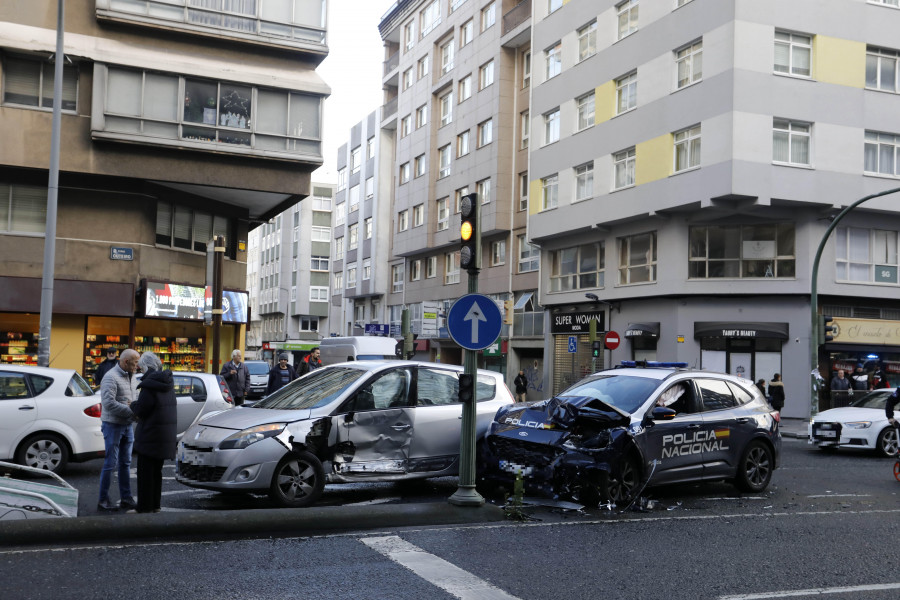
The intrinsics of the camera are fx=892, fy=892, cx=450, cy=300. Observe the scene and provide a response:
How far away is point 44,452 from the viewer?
1142 centimetres

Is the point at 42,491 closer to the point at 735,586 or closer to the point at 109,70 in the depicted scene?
the point at 735,586

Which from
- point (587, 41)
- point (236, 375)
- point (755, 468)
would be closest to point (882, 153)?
point (587, 41)

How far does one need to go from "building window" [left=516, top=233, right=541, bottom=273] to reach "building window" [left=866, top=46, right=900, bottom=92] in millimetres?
15131

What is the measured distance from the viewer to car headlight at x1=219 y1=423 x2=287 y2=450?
361 inches

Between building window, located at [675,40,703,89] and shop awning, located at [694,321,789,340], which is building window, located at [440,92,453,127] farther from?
shop awning, located at [694,321,789,340]

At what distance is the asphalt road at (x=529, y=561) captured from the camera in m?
6.29

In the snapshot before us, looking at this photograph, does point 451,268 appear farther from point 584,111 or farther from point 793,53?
point 793,53

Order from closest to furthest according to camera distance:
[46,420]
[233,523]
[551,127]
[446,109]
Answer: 1. [233,523]
2. [46,420]
3. [551,127]
4. [446,109]

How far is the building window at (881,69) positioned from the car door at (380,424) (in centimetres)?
2518

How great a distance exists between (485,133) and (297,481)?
37.0 meters

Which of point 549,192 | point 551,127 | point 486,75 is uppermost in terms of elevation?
point 486,75

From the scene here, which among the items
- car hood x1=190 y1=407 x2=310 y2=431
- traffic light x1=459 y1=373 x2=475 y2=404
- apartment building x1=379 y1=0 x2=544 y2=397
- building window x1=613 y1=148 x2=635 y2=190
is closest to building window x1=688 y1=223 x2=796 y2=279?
building window x1=613 y1=148 x2=635 y2=190

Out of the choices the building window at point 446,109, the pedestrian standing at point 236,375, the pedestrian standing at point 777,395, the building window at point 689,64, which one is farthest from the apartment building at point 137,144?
the building window at point 446,109

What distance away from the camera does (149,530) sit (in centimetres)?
788
